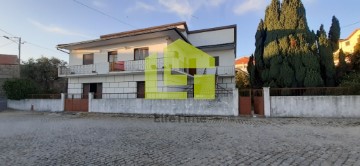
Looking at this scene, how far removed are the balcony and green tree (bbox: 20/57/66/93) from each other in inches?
423

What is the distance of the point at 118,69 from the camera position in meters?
17.4

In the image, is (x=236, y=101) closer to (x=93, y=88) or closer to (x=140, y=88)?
(x=140, y=88)

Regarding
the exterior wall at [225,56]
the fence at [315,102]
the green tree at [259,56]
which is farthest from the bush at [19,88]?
the fence at [315,102]

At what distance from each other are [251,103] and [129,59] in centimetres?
983

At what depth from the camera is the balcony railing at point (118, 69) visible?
1678 centimetres

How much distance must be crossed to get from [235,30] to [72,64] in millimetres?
15008

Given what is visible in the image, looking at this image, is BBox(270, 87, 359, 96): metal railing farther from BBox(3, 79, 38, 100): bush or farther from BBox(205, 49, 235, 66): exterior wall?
BBox(3, 79, 38, 100): bush

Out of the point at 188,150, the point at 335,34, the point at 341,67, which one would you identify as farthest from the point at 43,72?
the point at 341,67

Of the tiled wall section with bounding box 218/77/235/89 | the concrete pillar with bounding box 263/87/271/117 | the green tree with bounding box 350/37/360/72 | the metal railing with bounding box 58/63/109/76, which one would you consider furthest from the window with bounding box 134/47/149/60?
the green tree with bounding box 350/37/360/72

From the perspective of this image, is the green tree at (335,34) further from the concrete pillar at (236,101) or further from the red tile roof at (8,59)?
the red tile roof at (8,59)

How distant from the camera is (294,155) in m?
4.88

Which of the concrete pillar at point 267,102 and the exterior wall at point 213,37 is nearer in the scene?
the concrete pillar at point 267,102

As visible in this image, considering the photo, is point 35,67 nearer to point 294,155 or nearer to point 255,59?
point 255,59

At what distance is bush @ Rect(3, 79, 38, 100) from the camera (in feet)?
67.3
